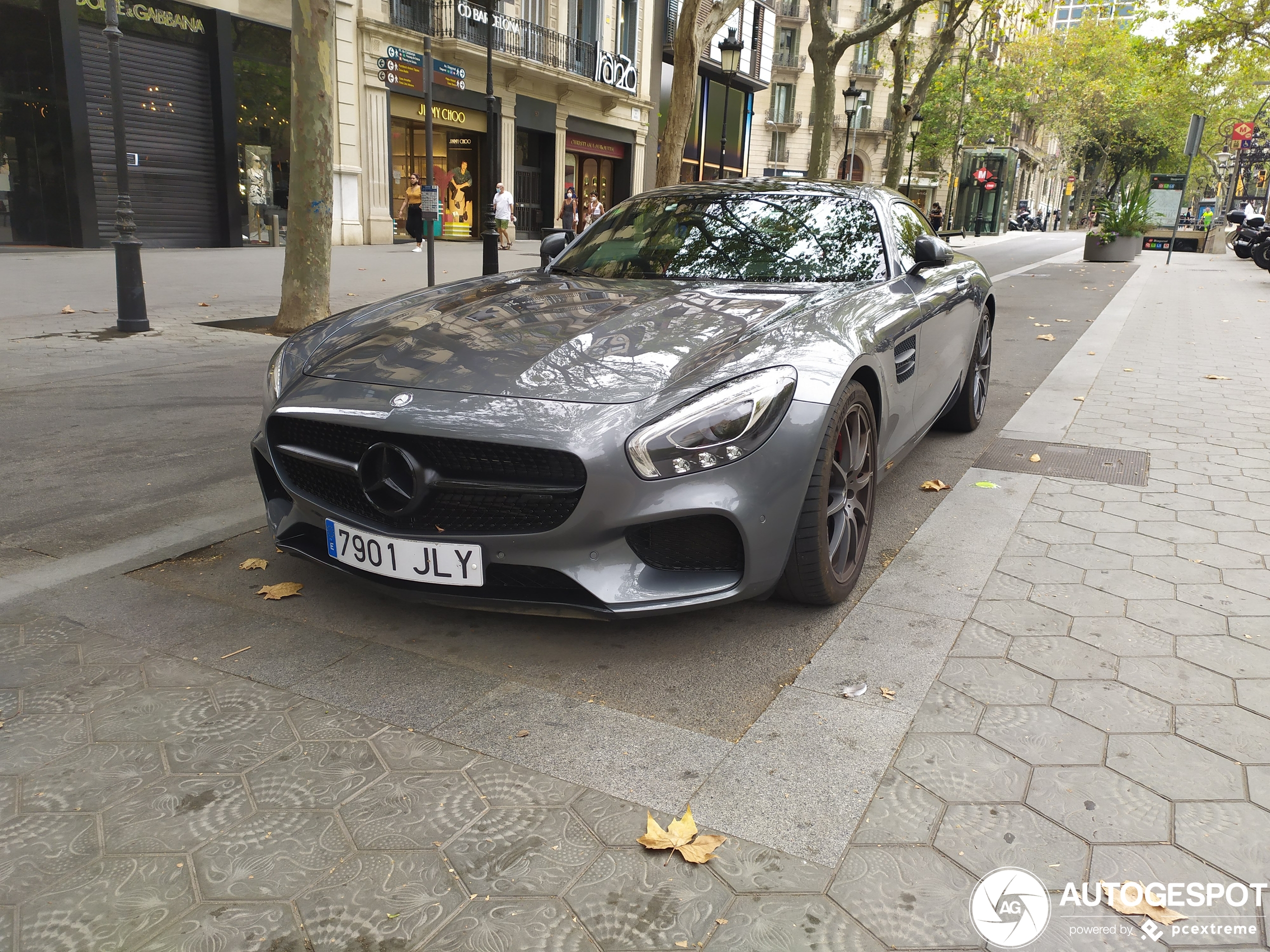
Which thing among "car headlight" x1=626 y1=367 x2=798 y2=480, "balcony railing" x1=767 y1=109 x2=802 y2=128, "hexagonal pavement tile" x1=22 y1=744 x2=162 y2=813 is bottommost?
"hexagonal pavement tile" x1=22 y1=744 x2=162 y2=813

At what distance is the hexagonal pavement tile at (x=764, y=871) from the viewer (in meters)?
1.92

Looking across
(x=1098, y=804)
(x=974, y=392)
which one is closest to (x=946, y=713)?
(x=1098, y=804)

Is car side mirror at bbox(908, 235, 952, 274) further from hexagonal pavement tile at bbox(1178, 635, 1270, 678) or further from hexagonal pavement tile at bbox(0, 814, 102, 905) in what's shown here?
hexagonal pavement tile at bbox(0, 814, 102, 905)

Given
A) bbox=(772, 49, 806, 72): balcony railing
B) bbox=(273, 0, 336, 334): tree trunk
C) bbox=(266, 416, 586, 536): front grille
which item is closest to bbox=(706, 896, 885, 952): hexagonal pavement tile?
bbox=(266, 416, 586, 536): front grille

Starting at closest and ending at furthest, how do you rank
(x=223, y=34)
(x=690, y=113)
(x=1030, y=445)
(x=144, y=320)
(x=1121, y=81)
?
(x=1030, y=445), (x=144, y=320), (x=690, y=113), (x=223, y=34), (x=1121, y=81)

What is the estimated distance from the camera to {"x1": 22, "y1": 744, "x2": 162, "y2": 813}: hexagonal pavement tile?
2133 mm

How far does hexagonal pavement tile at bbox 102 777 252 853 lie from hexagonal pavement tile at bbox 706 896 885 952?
1.09m

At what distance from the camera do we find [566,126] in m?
30.0

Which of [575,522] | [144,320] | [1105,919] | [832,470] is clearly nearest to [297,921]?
[575,522]

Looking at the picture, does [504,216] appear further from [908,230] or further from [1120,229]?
[908,230]

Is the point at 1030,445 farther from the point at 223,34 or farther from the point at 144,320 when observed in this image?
the point at 223,34

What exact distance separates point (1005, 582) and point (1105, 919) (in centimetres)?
176

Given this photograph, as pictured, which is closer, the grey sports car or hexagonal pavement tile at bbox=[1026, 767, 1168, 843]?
hexagonal pavement tile at bbox=[1026, 767, 1168, 843]

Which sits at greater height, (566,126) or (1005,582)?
(566,126)
